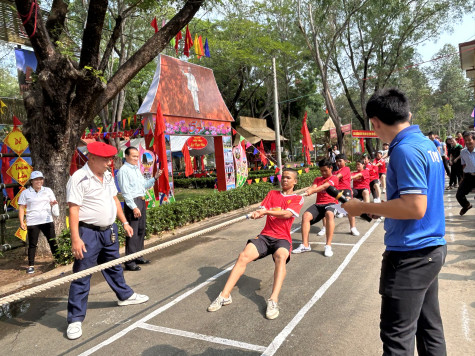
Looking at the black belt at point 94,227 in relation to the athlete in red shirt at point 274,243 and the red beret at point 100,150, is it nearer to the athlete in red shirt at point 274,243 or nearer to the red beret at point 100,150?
the red beret at point 100,150

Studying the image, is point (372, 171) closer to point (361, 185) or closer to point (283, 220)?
point (361, 185)

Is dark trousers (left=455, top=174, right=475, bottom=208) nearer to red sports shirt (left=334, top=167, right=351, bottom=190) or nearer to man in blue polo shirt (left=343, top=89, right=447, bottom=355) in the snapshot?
red sports shirt (left=334, top=167, right=351, bottom=190)

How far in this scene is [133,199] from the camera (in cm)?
538

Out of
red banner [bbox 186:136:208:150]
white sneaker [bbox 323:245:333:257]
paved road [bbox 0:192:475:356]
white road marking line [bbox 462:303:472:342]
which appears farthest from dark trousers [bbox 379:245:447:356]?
red banner [bbox 186:136:208:150]

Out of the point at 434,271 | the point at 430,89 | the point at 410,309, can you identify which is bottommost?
the point at 410,309

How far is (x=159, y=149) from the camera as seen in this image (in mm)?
9078

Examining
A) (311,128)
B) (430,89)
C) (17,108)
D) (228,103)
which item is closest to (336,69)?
(228,103)

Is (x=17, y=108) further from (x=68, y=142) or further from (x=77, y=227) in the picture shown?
(x=77, y=227)

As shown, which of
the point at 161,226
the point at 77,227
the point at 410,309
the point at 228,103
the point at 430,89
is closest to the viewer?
the point at 410,309

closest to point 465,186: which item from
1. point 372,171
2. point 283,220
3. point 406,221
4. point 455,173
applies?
point 372,171

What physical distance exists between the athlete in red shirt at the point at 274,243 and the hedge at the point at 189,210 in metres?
3.51

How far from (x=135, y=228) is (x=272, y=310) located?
9.39 feet

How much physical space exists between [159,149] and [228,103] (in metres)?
18.7

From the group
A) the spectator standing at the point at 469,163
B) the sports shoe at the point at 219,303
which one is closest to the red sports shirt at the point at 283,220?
the sports shoe at the point at 219,303
